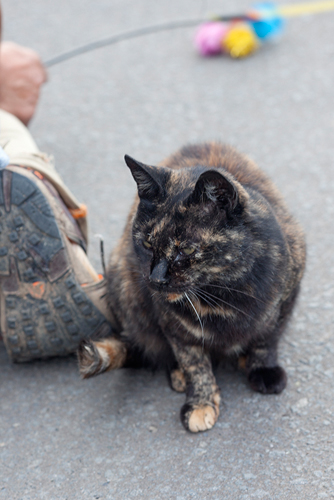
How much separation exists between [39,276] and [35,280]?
0.9 inches

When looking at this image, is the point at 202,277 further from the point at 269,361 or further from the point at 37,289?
the point at 37,289

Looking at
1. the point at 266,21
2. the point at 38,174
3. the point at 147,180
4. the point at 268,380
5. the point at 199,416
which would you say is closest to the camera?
the point at 147,180

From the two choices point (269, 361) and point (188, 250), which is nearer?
point (188, 250)

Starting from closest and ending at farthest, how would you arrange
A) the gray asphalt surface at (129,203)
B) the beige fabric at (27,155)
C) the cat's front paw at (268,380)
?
the gray asphalt surface at (129,203) → the cat's front paw at (268,380) → the beige fabric at (27,155)

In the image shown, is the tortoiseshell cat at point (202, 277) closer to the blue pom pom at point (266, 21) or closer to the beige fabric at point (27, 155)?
the beige fabric at point (27, 155)

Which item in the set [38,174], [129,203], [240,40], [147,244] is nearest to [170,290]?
[147,244]

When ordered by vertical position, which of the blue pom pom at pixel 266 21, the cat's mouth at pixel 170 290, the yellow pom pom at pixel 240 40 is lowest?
the cat's mouth at pixel 170 290

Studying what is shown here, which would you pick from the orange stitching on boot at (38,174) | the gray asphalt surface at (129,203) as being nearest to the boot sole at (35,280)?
the orange stitching on boot at (38,174)

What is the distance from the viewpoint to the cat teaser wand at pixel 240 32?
4.54 meters

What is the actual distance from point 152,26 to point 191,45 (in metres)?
0.56

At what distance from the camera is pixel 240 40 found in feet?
15.0

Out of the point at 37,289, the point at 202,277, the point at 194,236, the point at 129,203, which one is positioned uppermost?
the point at 194,236

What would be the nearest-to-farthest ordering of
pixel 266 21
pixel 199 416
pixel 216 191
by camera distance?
pixel 216 191 < pixel 199 416 < pixel 266 21

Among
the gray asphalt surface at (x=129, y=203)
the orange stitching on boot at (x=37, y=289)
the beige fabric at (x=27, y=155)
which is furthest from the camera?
the beige fabric at (x=27, y=155)
